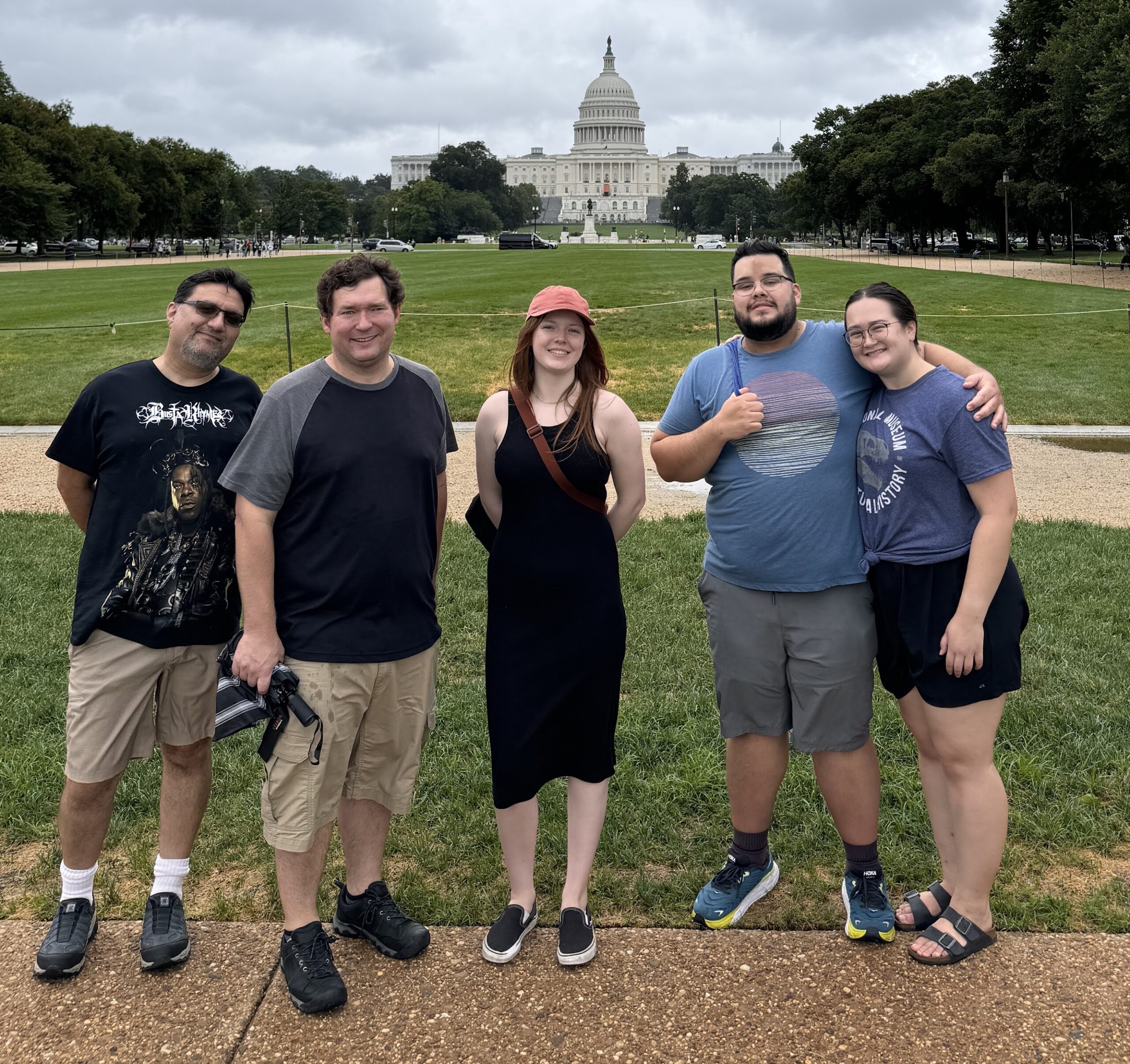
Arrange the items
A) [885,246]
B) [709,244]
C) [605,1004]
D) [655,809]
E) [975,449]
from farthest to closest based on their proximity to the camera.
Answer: [709,244] < [885,246] < [655,809] < [605,1004] < [975,449]

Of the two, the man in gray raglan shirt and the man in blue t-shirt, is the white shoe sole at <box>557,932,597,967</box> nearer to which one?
the man in gray raglan shirt

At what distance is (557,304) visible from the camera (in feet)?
10.3

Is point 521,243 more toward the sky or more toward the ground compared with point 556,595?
more toward the sky

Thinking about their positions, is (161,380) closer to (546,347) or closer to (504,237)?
(546,347)

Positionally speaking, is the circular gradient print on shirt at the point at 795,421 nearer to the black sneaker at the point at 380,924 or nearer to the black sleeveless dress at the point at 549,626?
the black sleeveless dress at the point at 549,626

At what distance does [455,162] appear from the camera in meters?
122

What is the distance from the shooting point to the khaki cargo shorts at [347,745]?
10.2 feet

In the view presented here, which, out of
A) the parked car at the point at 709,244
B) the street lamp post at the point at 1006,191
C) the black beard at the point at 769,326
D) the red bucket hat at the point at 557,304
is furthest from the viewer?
the parked car at the point at 709,244

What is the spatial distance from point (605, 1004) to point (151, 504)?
6.67 ft

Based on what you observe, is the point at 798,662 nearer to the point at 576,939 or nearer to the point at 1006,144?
the point at 576,939

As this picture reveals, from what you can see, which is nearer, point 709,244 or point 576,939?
point 576,939

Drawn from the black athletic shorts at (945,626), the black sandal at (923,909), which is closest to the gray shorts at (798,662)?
the black athletic shorts at (945,626)

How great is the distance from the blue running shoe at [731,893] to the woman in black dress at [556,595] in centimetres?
43

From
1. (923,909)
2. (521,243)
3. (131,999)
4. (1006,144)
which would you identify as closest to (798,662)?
(923,909)
